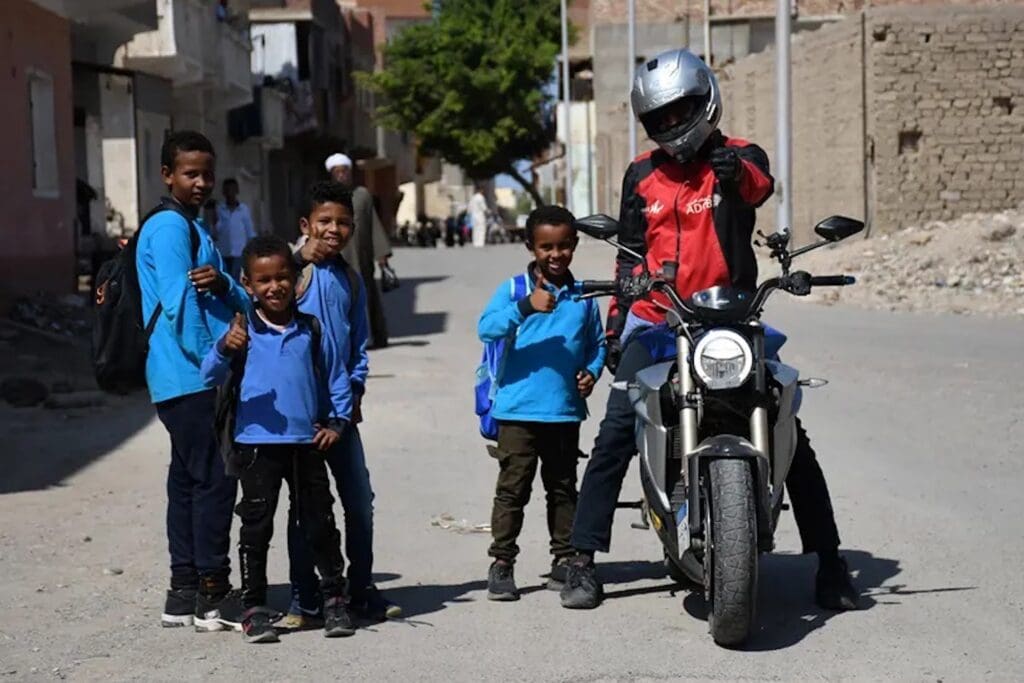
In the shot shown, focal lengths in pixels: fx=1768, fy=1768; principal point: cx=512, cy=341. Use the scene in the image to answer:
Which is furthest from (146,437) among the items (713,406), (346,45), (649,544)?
(346,45)

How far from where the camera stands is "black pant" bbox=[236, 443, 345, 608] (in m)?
5.85

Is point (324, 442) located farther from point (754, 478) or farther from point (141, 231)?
point (754, 478)

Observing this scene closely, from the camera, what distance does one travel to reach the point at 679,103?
606 centimetres

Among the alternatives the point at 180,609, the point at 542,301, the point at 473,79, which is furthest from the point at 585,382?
the point at 473,79

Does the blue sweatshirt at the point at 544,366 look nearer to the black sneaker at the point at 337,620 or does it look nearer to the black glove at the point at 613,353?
the black glove at the point at 613,353

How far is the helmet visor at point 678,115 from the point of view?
19.8ft

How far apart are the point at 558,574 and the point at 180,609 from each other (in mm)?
1409

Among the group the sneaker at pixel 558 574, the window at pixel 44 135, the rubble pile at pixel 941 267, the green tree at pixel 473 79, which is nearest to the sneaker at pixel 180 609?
the sneaker at pixel 558 574

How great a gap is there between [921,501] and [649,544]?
1.54 m

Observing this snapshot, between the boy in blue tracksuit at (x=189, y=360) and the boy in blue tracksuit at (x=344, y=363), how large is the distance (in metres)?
0.26

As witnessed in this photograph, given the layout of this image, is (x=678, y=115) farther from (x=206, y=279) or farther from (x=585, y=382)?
(x=206, y=279)

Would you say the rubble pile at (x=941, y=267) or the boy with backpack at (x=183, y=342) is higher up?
the boy with backpack at (x=183, y=342)

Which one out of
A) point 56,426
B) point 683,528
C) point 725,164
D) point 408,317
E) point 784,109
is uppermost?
point 784,109

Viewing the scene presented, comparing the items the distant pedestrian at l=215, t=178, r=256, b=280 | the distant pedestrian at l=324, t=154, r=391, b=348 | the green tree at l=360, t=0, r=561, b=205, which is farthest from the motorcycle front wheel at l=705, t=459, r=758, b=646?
the green tree at l=360, t=0, r=561, b=205
